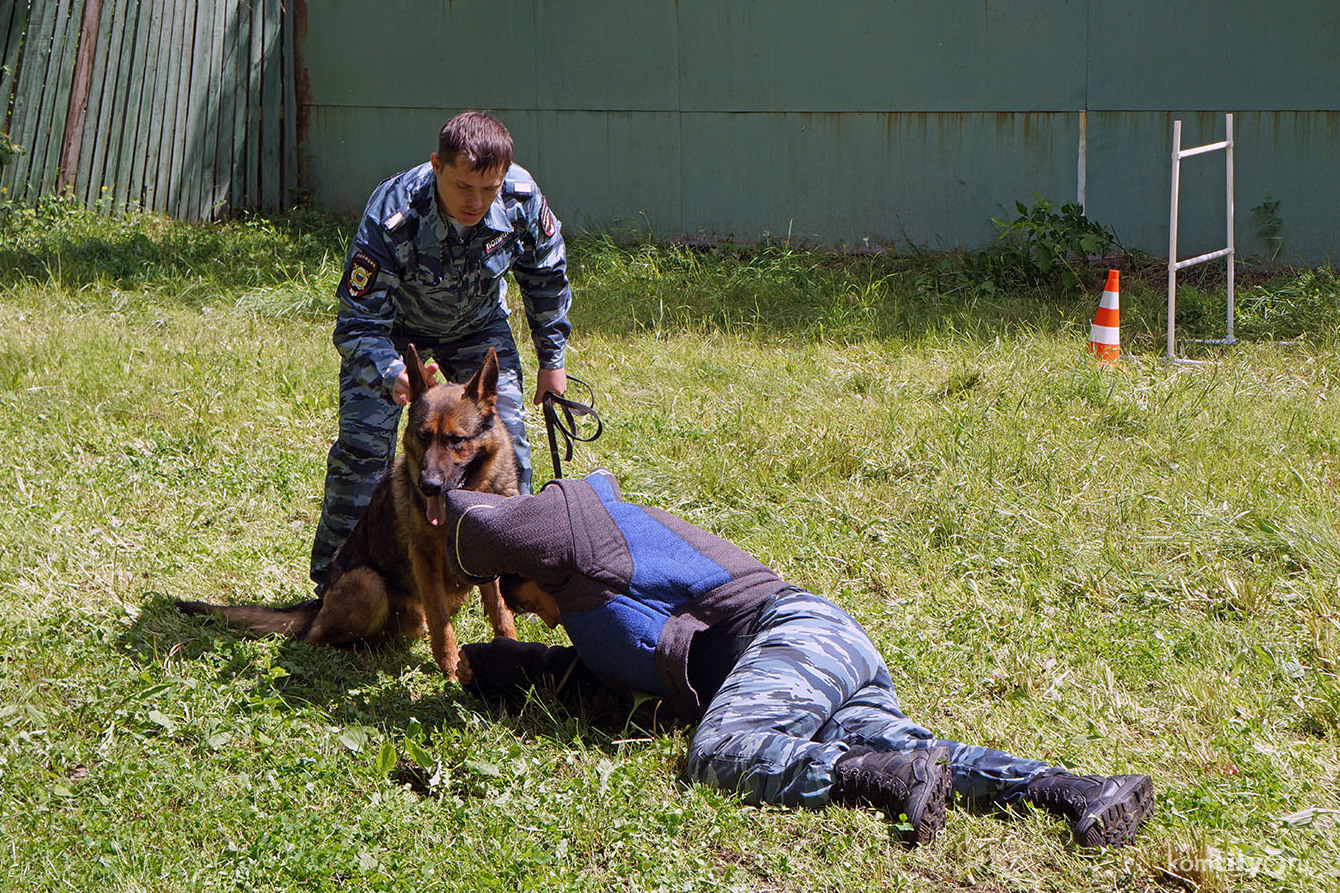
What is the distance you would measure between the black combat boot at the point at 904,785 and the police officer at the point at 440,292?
1.89 m

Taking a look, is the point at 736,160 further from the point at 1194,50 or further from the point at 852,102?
the point at 1194,50

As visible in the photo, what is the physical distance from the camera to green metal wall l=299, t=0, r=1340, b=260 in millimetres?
8594

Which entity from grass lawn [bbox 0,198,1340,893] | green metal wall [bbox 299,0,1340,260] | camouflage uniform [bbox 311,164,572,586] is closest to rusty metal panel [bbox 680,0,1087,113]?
green metal wall [bbox 299,0,1340,260]

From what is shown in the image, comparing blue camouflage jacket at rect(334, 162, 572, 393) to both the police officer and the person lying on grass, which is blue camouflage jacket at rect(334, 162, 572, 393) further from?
the person lying on grass

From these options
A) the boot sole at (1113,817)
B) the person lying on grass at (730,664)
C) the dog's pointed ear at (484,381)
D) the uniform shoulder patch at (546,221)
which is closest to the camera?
the boot sole at (1113,817)

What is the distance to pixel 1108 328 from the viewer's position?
6.95 metres

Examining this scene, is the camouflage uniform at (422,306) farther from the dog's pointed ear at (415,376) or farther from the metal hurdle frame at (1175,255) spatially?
the metal hurdle frame at (1175,255)

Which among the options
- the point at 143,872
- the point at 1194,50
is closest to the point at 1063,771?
the point at 143,872

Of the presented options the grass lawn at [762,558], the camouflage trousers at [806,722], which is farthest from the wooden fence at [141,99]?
the camouflage trousers at [806,722]

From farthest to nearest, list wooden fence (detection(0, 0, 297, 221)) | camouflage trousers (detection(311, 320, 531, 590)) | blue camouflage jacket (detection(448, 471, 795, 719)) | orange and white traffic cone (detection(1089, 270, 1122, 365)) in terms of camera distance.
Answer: wooden fence (detection(0, 0, 297, 221))
orange and white traffic cone (detection(1089, 270, 1122, 365))
camouflage trousers (detection(311, 320, 531, 590))
blue camouflage jacket (detection(448, 471, 795, 719))

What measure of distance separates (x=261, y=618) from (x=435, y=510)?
2.77ft

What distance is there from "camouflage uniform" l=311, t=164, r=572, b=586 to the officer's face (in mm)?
123

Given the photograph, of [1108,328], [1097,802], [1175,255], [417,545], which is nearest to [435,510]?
[417,545]

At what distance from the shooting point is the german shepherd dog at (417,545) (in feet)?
12.8
